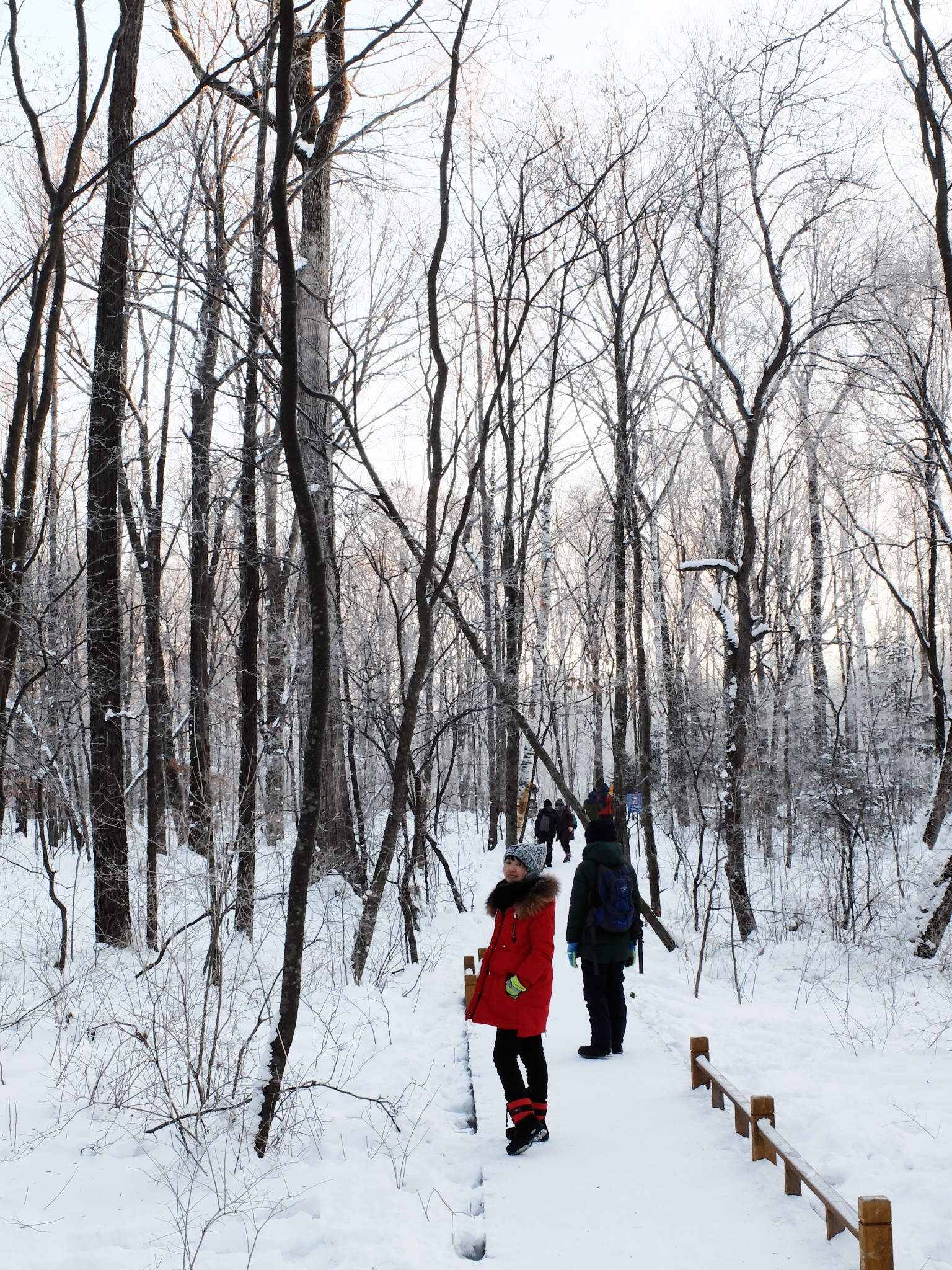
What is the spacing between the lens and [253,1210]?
3.61m

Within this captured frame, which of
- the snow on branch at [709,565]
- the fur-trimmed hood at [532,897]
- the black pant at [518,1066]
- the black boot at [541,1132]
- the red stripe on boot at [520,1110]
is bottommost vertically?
the black boot at [541,1132]

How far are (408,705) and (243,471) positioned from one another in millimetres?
4505

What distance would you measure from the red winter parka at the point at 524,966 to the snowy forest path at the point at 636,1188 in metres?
0.64

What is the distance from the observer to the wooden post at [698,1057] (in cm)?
522

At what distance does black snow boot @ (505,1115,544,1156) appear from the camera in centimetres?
441

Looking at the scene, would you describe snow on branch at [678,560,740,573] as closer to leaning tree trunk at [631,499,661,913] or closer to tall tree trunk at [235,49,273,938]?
leaning tree trunk at [631,499,661,913]

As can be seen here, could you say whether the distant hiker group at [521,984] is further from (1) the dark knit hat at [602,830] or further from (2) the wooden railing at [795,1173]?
(1) the dark knit hat at [602,830]

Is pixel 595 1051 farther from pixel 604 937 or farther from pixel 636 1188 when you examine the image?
pixel 636 1188

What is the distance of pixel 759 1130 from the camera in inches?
161

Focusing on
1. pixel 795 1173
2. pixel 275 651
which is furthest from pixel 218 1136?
pixel 275 651

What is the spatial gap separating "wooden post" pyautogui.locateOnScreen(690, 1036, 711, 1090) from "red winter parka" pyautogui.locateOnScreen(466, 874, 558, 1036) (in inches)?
47.5

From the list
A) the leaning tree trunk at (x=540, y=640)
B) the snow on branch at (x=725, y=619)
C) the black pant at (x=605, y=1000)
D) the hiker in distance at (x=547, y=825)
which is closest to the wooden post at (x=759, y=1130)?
the black pant at (x=605, y=1000)

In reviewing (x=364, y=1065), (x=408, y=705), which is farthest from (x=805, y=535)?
(x=364, y=1065)

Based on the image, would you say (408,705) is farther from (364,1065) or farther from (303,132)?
(303,132)
